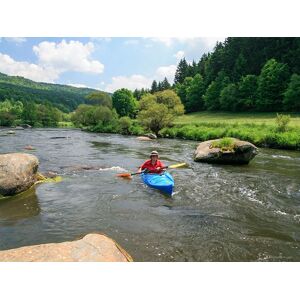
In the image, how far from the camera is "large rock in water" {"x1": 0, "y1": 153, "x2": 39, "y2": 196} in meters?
10.6

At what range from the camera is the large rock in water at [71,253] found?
4.91 metres

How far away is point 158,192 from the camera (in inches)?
468

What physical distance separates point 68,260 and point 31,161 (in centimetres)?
739

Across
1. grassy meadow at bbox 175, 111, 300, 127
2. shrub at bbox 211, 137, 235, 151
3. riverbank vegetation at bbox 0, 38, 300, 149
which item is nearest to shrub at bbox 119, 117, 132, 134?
riverbank vegetation at bbox 0, 38, 300, 149

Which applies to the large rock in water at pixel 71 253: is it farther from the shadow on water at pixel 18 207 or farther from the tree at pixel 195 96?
the tree at pixel 195 96

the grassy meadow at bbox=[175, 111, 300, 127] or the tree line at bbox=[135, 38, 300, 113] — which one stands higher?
the tree line at bbox=[135, 38, 300, 113]

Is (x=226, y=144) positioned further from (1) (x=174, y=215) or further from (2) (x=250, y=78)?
(2) (x=250, y=78)

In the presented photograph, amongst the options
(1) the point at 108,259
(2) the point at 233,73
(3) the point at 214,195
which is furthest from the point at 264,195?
(2) the point at 233,73

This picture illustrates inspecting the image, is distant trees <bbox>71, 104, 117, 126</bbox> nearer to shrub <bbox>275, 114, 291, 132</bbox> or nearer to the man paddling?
shrub <bbox>275, 114, 291, 132</bbox>

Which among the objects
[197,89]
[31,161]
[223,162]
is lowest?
[223,162]

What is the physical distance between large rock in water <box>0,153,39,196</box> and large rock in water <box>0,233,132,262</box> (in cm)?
585

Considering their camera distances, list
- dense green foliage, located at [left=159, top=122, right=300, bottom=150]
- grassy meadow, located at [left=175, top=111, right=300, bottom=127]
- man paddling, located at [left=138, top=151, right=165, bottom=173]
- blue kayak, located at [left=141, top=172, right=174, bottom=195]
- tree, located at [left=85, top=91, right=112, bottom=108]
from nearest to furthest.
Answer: blue kayak, located at [left=141, top=172, right=174, bottom=195]
man paddling, located at [left=138, top=151, right=165, bottom=173]
dense green foliage, located at [left=159, top=122, right=300, bottom=150]
grassy meadow, located at [left=175, top=111, right=300, bottom=127]
tree, located at [left=85, top=91, right=112, bottom=108]

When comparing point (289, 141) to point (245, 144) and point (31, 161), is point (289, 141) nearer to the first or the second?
point (245, 144)

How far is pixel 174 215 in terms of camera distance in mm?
9289
